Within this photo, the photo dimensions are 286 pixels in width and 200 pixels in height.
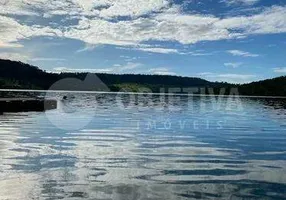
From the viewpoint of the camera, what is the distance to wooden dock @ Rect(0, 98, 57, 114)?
284 feet

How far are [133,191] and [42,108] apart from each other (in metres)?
77.7

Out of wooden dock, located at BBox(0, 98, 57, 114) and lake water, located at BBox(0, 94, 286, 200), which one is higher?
wooden dock, located at BBox(0, 98, 57, 114)

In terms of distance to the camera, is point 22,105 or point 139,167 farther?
point 22,105

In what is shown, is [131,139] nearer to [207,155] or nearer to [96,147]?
[96,147]

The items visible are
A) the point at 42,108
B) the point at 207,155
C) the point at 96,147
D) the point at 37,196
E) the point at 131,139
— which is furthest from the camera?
the point at 42,108

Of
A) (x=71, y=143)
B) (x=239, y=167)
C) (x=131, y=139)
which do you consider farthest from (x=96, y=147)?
(x=239, y=167)

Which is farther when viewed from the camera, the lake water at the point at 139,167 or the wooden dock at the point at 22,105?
the wooden dock at the point at 22,105

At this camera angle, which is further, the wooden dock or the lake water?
the wooden dock

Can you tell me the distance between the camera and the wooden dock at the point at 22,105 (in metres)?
86.6

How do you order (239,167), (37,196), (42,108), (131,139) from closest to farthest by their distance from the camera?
(37,196), (239,167), (131,139), (42,108)

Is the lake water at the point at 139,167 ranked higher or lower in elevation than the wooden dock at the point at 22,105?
lower

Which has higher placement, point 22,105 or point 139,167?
point 22,105

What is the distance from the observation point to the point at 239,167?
2756 centimetres

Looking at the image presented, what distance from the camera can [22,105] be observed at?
92312 mm
